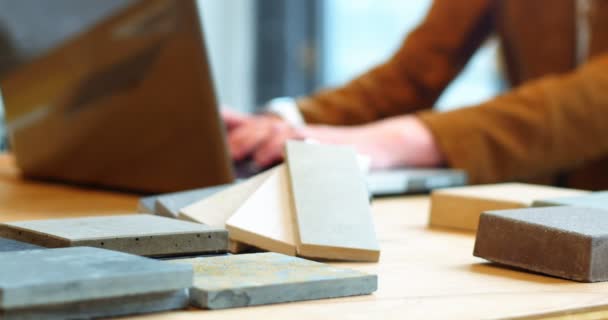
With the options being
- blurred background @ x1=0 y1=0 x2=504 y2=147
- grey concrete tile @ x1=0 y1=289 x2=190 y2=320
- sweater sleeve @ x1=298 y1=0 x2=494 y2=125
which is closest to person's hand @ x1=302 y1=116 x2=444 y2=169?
sweater sleeve @ x1=298 y1=0 x2=494 y2=125

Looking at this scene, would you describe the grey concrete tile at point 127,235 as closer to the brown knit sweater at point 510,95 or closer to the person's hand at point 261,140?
the person's hand at point 261,140

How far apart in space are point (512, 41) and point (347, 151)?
1.01m

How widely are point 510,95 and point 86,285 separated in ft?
3.03

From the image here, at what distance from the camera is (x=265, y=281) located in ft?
1.36

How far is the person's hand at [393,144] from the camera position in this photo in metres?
1.04

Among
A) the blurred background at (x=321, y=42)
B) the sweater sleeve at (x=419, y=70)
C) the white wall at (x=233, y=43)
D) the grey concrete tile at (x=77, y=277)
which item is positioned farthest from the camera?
the white wall at (x=233, y=43)

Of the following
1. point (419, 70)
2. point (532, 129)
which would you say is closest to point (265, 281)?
point (532, 129)

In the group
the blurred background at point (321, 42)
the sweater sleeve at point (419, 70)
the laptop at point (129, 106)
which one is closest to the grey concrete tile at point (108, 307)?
the laptop at point (129, 106)

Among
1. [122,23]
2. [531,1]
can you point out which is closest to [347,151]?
[122,23]

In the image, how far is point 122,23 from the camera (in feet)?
2.77

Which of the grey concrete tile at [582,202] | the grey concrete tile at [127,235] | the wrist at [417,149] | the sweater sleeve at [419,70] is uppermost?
the sweater sleeve at [419,70]

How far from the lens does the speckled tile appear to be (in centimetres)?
40

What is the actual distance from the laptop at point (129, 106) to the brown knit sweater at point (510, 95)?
0.09 m

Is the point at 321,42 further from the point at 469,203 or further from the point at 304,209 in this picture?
the point at 304,209
